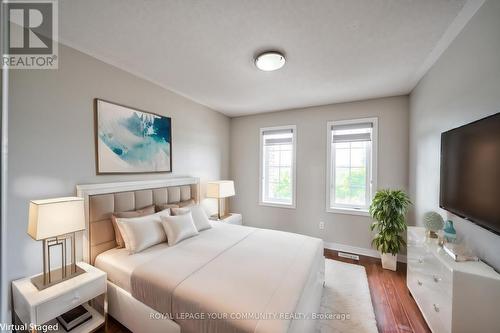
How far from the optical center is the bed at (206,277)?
1240 millimetres

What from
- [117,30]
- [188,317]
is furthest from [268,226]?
[117,30]

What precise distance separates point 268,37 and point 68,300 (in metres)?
2.66

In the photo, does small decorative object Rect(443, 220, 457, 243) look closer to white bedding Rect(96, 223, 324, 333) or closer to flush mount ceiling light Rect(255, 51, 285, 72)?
white bedding Rect(96, 223, 324, 333)

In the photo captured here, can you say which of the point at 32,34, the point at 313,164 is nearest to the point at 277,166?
the point at 313,164

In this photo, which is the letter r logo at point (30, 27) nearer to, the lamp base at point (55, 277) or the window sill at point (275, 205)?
the lamp base at point (55, 277)

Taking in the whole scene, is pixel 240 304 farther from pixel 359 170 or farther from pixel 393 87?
pixel 393 87

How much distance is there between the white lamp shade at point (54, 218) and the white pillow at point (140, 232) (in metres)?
0.38

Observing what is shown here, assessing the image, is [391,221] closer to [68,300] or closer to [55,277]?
[68,300]

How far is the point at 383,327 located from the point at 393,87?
9.39ft

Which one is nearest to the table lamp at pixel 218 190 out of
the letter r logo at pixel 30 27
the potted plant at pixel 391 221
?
the potted plant at pixel 391 221

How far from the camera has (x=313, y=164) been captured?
11.8ft

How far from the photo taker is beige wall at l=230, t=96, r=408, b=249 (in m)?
3.07

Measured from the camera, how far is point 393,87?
276 cm

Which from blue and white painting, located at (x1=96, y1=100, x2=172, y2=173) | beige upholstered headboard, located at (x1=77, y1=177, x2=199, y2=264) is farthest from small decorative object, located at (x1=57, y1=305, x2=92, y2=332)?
blue and white painting, located at (x1=96, y1=100, x2=172, y2=173)
